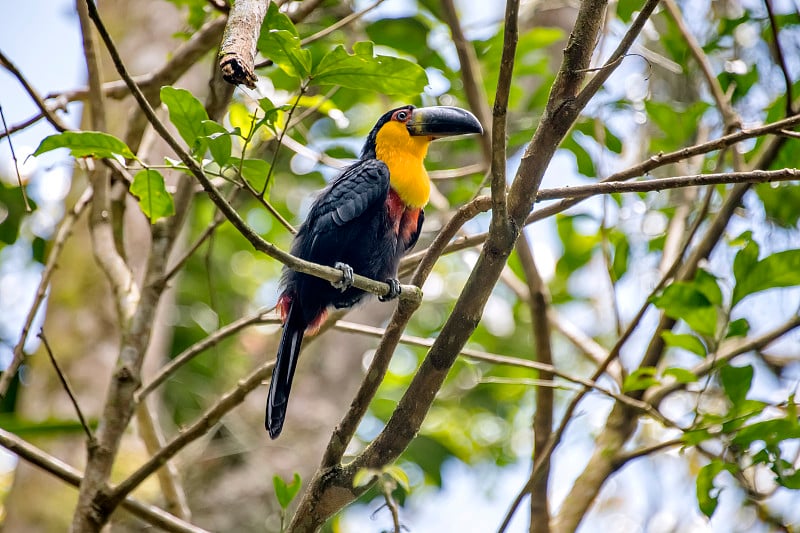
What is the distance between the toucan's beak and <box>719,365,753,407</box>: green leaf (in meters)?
1.44

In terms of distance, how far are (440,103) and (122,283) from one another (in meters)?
2.03

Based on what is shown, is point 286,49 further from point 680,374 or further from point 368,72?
point 680,374

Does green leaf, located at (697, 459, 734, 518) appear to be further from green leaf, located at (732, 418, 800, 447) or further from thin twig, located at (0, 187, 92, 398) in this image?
thin twig, located at (0, 187, 92, 398)

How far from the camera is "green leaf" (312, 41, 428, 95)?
2.47 m

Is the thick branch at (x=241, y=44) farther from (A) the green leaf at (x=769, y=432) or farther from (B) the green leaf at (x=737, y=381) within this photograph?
(B) the green leaf at (x=737, y=381)

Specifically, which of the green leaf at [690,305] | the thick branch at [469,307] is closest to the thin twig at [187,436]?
the thick branch at [469,307]

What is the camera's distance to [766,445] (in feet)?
9.43

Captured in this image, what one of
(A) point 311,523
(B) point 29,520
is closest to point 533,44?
(A) point 311,523

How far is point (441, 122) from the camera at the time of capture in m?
3.89

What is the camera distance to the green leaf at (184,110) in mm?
2432

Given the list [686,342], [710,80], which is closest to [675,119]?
[710,80]

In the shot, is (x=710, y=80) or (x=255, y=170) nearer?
(x=255, y=170)

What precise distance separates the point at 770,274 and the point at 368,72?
1755 mm

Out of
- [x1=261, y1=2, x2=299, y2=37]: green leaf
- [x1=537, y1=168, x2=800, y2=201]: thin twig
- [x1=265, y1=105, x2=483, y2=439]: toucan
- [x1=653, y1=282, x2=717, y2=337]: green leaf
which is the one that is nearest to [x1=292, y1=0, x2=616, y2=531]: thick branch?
[x1=537, y1=168, x2=800, y2=201]: thin twig
